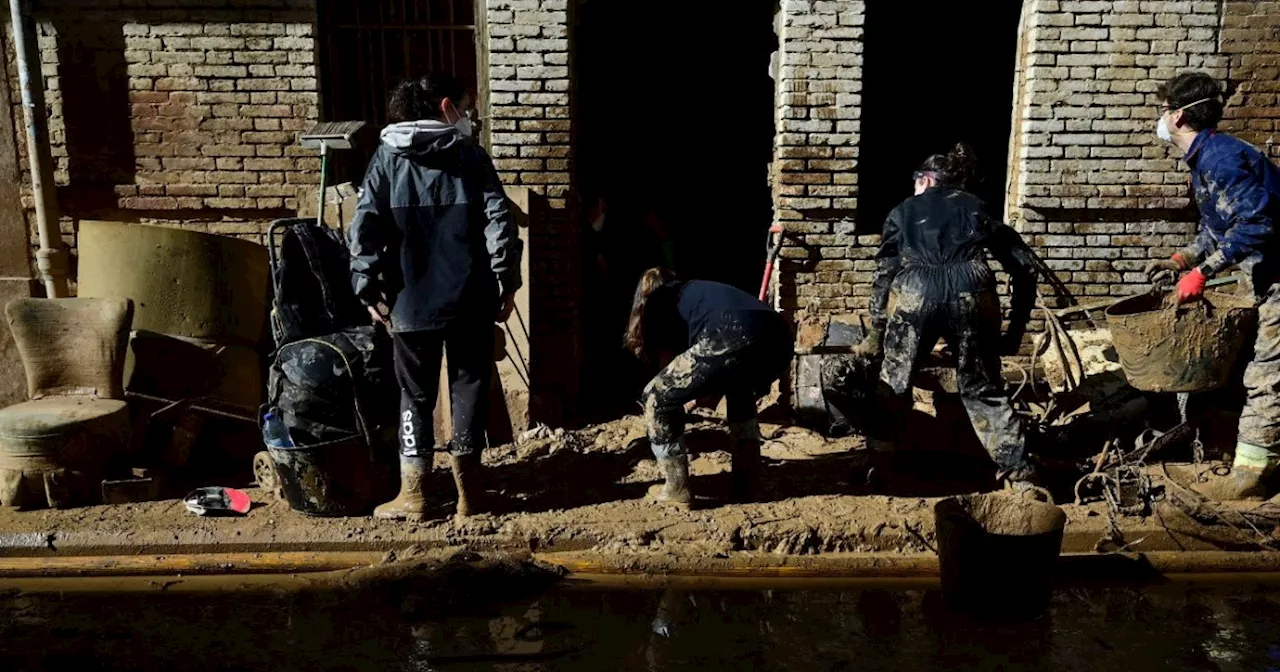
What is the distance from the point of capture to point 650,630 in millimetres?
3953

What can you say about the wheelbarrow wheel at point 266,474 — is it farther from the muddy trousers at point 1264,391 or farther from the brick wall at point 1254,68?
the brick wall at point 1254,68

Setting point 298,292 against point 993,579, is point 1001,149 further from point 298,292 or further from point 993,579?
point 298,292

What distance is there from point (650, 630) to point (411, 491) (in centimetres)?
151

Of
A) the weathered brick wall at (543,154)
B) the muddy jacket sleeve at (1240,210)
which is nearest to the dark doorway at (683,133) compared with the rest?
the weathered brick wall at (543,154)

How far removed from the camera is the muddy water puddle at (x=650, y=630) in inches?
145

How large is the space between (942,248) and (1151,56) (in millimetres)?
2628

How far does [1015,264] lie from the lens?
485 cm

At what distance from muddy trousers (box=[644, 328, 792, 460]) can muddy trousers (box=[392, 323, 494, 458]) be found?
86cm

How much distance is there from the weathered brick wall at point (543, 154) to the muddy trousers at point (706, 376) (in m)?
Result: 1.71

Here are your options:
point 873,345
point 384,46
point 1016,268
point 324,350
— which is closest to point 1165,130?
point 1016,268

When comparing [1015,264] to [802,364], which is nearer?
[1015,264]

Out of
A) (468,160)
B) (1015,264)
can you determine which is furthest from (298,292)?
(1015,264)

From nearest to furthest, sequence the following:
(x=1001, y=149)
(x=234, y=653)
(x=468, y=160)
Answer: (x=234, y=653), (x=468, y=160), (x=1001, y=149)

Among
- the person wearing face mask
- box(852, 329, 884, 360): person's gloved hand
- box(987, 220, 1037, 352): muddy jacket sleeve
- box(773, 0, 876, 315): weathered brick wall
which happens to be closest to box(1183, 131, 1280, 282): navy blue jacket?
box(987, 220, 1037, 352): muddy jacket sleeve
